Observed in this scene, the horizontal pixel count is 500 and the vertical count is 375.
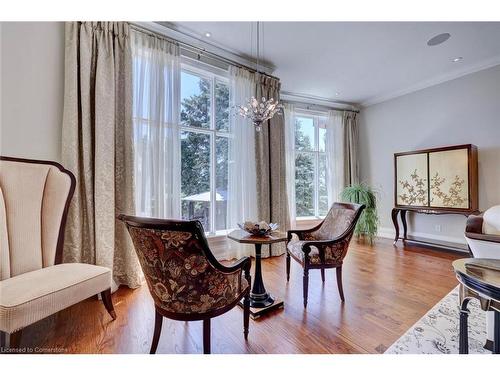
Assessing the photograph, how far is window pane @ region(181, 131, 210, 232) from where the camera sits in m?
3.29

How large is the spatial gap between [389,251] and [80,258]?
441cm

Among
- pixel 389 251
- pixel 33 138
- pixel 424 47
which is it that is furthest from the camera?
pixel 389 251

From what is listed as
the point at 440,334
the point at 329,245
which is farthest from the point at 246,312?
the point at 440,334

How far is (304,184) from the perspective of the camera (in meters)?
5.16

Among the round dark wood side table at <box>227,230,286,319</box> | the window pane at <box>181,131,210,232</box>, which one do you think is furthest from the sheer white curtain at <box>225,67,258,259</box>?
the round dark wood side table at <box>227,230,286,319</box>

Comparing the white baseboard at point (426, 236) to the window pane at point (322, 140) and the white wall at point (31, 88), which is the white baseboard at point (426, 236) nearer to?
the window pane at point (322, 140)

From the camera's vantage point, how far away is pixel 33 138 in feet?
7.07

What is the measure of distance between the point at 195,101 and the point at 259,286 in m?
2.68

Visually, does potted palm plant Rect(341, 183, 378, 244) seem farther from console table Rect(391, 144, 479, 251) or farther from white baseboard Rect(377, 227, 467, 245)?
white baseboard Rect(377, 227, 467, 245)

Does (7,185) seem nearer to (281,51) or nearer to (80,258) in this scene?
(80,258)

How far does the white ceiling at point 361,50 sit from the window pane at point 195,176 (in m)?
1.37

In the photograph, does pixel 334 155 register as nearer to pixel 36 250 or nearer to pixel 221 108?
pixel 221 108

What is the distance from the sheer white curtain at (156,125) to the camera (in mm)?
2666
